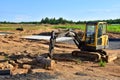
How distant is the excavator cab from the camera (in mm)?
16172

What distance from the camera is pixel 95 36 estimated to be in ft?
53.4

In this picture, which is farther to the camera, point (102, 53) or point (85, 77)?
point (102, 53)

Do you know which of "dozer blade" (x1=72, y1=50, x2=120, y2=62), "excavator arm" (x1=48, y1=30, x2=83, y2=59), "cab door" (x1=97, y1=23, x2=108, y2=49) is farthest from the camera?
"cab door" (x1=97, y1=23, x2=108, y2=49)

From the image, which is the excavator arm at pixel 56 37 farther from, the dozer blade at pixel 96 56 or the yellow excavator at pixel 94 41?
the dozer blade at pixel 96 56

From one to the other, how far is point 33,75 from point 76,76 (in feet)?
5.87

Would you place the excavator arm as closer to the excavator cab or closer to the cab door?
the excavator cab

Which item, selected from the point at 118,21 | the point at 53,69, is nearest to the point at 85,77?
the point at 53,69

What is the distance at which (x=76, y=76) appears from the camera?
39.0 feet

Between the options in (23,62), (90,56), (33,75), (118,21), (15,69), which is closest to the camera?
(33,75)

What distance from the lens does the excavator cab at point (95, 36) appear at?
1617 cm

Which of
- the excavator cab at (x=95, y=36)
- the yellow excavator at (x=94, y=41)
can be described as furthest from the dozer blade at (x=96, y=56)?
the excavator cab at (x=95, y=36)

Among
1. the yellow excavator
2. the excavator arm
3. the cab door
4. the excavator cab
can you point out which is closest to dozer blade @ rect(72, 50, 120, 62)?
the yellow excavator

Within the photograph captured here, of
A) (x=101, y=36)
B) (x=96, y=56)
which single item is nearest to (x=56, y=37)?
(x=96, y=56)

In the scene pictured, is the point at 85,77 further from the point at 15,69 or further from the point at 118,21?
the point at 118,21
